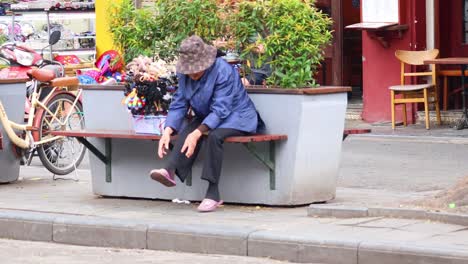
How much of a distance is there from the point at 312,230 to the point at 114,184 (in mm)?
2549

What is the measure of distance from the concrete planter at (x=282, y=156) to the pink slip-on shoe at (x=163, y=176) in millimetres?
625

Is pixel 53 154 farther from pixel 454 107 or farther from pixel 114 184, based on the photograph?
pixel 454 107

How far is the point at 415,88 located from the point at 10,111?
6.83 meters

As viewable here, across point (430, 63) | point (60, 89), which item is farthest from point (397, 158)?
point (60, 89)

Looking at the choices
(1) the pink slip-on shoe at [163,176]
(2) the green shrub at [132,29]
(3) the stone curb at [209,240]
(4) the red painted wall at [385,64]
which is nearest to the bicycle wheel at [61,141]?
(2) the green shrub at [132,29]

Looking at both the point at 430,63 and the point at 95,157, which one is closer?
the point at 95,157

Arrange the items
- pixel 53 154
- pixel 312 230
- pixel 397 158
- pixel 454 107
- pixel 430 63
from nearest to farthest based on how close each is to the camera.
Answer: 1. pixel 312 230
2. pixel 53 154
3. pixel 397 158
4. pixel 430 63
5. pixel 454 107

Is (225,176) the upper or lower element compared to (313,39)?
lower

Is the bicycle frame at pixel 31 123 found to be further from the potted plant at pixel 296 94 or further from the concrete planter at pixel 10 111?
the potted plant at pixel 296 94

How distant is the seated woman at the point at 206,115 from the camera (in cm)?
941

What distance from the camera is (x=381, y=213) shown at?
29.2 ft

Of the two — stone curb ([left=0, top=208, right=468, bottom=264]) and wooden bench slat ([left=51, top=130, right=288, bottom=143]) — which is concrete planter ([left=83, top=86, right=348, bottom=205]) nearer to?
wooden bench slat ([left=51, top=130, right=288, bottom=143])

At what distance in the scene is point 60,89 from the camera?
484 inches

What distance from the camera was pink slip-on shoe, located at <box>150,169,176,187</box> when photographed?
9.34 m
